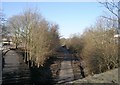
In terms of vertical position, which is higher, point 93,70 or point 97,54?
point 97,54

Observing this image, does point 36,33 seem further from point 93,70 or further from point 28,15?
point 93,70

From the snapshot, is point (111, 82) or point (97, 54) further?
point (97, 54)

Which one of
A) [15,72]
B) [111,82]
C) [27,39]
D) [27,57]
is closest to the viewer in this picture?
[111,82]

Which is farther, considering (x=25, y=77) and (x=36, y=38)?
(x=36, y=38)

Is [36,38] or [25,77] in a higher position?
[36,38]

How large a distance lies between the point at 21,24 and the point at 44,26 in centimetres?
334

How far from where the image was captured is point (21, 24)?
2023 cm

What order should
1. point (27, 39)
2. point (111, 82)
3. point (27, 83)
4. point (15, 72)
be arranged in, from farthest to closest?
1. point (27, 39)
2. point (15, 72)
3. point (27, 83)
4. point (111, 82)

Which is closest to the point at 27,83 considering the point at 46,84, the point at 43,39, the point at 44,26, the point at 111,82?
the point at 46,84

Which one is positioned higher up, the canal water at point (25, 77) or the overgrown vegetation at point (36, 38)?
the overgrown vegetation at point (36, 38)

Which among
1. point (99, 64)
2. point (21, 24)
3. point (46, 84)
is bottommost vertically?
point (46, 84)

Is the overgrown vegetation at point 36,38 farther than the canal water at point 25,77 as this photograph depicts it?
Yes

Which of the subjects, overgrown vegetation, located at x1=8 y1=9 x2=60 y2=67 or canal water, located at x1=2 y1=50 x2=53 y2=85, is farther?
overgrown vegetation, located at x1=8 y1=9 x2=60 y2=67

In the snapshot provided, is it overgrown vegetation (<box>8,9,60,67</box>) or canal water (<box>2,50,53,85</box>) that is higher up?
overgrown vegetation (<box>8,9,60,67</box>)
